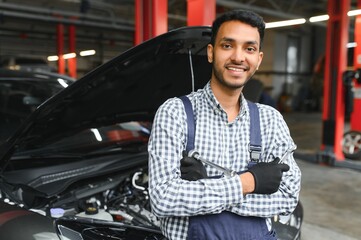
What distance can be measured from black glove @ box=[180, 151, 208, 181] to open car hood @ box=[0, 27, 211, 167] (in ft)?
1.65

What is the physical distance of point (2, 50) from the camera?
17109 mm

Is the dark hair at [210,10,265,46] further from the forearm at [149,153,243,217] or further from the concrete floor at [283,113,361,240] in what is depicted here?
the concrete floor at [283,113,361,240]

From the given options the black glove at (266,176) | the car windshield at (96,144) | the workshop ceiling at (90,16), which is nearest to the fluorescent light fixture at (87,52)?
the workshop ceiling at (90,16)

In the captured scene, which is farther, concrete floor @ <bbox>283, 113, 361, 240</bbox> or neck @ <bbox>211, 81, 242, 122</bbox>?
concrete floor @ <bbox>283, 113, 361, 240</bbox>

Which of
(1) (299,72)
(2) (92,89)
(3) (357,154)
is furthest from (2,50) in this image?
(2) (92,89)

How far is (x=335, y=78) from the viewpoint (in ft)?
18.9

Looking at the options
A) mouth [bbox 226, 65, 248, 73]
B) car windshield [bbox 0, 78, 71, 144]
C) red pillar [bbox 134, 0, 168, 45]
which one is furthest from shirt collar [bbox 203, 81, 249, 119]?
red pillar [bbox 134, 0, 168, 45]

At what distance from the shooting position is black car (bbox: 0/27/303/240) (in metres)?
1.39

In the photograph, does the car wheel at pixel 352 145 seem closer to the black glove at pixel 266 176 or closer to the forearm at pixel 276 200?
the forearm at pixel 276 200

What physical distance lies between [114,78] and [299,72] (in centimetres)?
1923

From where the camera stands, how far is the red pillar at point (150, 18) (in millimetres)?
4555

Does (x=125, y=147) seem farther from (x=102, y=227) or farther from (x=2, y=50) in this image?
(x=2, y=50)

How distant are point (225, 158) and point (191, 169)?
0.16 m

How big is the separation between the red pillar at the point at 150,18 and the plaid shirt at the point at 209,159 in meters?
3.56
